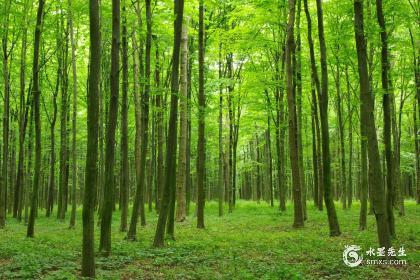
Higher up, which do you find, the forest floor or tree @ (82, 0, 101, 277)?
tree @ (82, 0, 101, 277)

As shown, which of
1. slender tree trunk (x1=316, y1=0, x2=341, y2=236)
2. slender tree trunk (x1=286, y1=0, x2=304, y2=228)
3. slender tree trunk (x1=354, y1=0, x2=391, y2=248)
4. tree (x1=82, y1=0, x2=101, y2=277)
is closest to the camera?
tree (x1=82, y1=0, x2=101, y2=277)

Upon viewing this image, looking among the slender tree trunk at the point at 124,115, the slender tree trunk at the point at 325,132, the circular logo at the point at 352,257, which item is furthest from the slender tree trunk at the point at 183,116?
the circular logo at the point at 352,257

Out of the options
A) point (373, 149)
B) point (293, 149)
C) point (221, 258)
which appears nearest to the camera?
point (373, 149)

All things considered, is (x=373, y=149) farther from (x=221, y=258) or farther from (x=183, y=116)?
(x=183, y=116)

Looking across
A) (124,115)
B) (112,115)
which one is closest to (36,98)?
(124,115)

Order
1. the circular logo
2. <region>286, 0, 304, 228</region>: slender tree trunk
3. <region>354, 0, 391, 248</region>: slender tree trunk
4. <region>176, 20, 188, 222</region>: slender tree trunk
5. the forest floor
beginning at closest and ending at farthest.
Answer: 1. the forest floor
2. the circular logo
3. <region>354, 0, 391, 248</region>: slender tree trunk
4. <region>286, 0, 304, 228</region>: slender tree trunk
5. <region>176, 20, 188, 222</region>: slender tree trunk

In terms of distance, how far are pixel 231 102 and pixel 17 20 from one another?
12756 mm

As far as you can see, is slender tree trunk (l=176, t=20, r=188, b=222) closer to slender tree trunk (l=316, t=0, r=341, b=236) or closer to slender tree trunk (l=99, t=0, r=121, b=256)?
slender tree trunk (l=316, t=0, r=341, b=236)

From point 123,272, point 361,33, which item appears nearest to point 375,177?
point 361,33

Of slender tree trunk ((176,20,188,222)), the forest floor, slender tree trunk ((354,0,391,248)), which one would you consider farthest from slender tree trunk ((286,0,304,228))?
slender tree trunk ((354,0,391,248))

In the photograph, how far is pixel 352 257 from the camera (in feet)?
27.8

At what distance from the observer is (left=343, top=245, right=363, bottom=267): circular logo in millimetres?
7954

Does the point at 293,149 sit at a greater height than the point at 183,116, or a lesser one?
lesser

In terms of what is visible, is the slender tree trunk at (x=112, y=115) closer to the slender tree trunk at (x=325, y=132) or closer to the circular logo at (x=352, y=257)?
the circular logo at (x=352, y=257)
